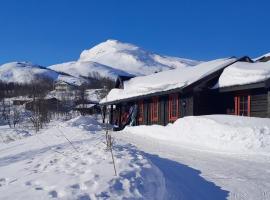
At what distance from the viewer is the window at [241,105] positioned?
17.3m

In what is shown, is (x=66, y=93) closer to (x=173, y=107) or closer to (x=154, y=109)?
(x=154, y=109)

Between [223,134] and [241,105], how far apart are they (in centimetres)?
507

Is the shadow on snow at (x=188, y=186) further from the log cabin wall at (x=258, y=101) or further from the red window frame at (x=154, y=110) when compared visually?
the red window frame at (x=154, y=110)

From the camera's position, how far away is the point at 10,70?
196125 mm

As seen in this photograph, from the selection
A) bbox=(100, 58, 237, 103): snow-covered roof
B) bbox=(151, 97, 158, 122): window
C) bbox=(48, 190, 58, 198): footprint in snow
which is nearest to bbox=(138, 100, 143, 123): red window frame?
bbox=(100, 58, 237, 103): snow-covered roof

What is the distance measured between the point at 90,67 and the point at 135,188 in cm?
19522

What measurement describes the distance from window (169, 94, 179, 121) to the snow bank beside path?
140 inches

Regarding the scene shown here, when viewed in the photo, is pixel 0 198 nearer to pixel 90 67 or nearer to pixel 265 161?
pixel 265 161

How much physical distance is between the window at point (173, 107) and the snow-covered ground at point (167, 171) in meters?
6.32

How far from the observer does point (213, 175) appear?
8.66m

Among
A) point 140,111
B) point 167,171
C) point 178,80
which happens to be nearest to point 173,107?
point 178,80

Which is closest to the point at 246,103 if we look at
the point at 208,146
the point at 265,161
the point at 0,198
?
the point at 208,146

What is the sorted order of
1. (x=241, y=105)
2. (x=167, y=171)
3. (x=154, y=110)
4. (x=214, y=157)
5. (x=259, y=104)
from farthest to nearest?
(x=154, y=110) → (x=241, y=105) → (x=259, y=104) → (x=214, y=157) → (x=167, y=171)

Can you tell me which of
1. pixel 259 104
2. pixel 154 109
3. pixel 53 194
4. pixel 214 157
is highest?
pixel 259 104
